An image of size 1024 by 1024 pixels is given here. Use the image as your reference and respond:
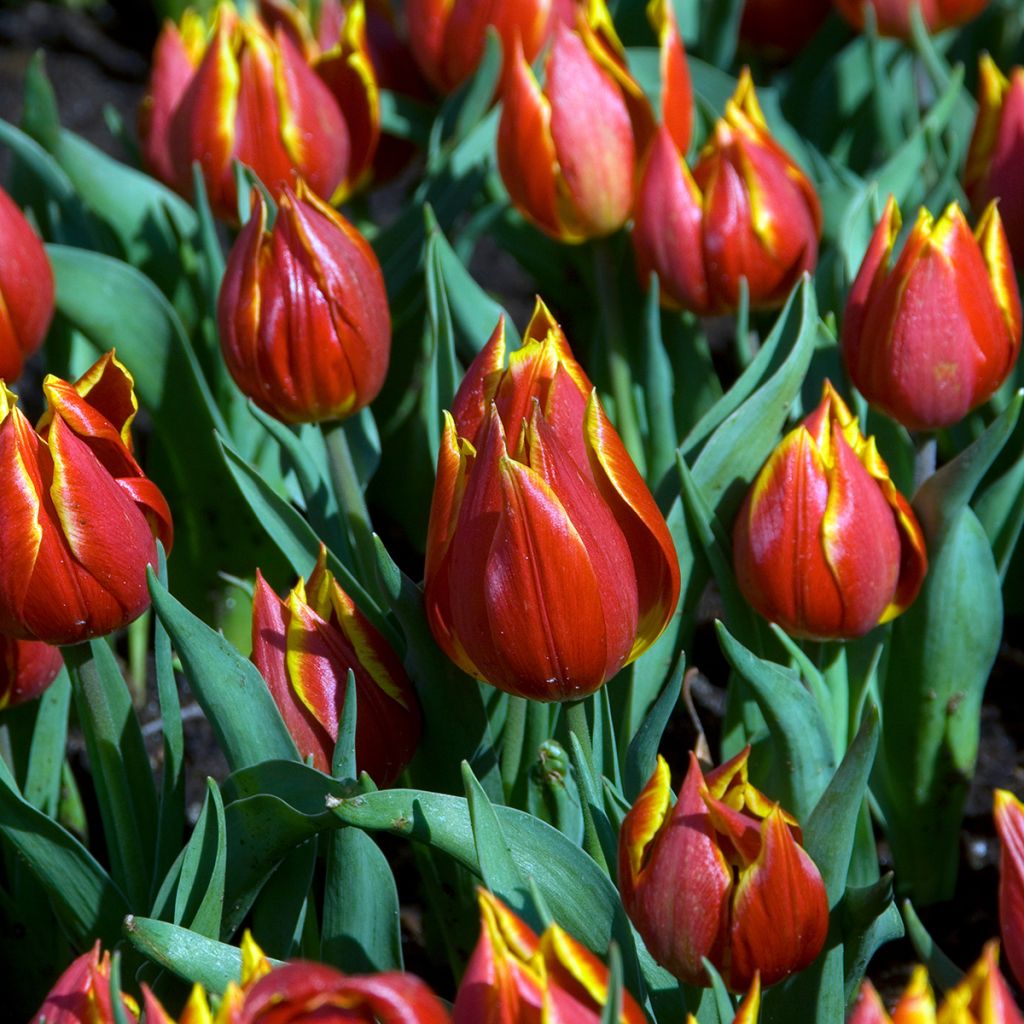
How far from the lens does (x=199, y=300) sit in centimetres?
151

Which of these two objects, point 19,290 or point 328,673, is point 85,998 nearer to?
point 328,673

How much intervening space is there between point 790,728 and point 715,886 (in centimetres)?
24

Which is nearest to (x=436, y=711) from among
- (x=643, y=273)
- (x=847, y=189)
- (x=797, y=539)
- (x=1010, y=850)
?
(x=797, y=539)

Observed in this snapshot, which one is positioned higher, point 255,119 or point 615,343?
point 255,119

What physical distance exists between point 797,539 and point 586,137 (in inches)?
17.9

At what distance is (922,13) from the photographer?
5.08 feet

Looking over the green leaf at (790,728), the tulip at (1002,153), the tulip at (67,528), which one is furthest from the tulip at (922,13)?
the tulip at (67,528)

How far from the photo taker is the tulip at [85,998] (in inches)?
26.4

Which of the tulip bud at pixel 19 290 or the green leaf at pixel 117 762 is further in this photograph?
the tulip bud at pixel 19 290

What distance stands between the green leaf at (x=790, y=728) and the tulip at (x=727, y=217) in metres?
0.39

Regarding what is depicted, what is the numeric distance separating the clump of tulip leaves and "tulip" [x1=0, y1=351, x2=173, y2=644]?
1.2 inches

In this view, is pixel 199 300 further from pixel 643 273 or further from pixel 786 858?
pixel 786 858

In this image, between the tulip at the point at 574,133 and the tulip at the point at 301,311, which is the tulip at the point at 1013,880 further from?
the tulip at the point at 574,133

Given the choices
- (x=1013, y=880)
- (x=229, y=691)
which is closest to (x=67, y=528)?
(x=229, y=691)
